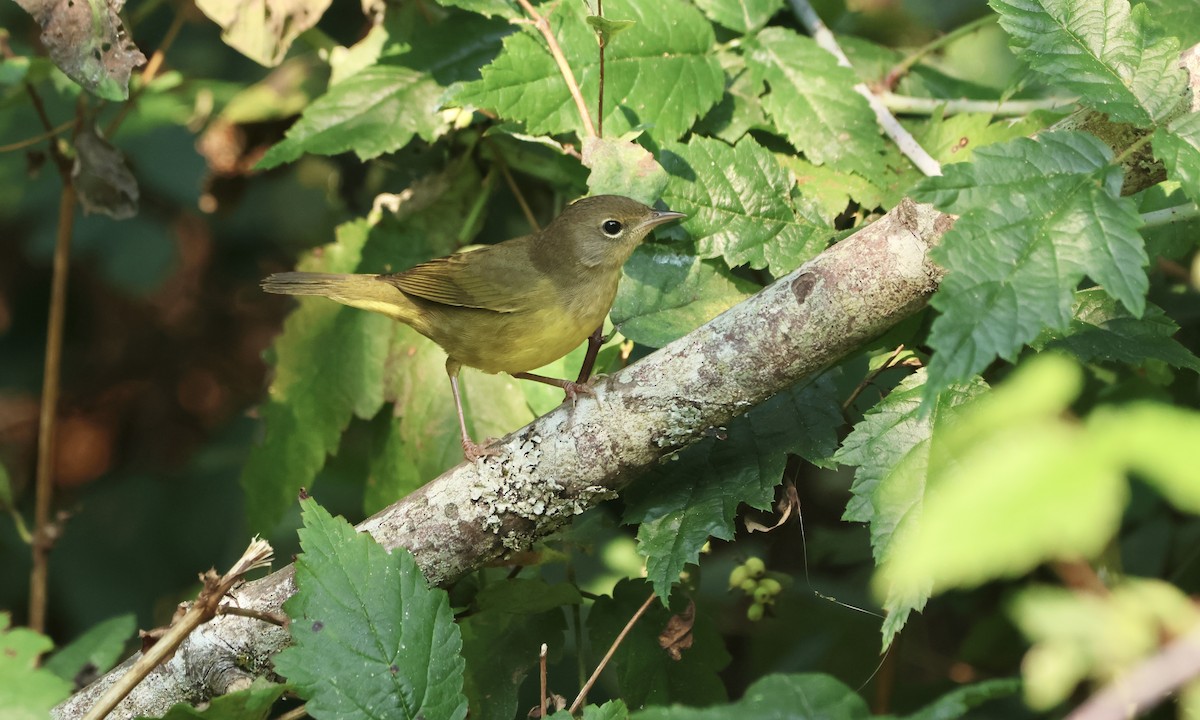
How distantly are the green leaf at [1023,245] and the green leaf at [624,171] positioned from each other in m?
0.95

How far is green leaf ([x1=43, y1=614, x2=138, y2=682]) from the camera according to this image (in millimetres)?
3318

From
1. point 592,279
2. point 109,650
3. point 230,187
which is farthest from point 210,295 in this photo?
point 592,279

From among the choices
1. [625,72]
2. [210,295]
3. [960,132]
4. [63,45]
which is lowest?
[210,295]

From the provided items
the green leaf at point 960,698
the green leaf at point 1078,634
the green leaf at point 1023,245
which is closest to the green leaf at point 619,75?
the green leaf at point 1023,245

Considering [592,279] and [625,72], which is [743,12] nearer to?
[625,72]

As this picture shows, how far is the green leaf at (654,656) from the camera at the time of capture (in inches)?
103

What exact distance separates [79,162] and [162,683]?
2001mm

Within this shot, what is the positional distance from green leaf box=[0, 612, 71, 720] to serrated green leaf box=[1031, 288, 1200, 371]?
1.99 meters

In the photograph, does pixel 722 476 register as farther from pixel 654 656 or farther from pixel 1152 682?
pixel 1152 682

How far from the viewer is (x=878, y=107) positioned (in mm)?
3146

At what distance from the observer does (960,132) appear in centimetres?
303

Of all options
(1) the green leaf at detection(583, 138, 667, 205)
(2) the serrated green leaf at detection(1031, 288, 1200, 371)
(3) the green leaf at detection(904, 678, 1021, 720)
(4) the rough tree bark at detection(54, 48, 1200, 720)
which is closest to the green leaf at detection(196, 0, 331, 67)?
(1) the green leaf at detection(583, 138, 667, 205)

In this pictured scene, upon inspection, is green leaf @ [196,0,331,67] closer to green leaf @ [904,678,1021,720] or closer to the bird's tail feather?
the bird's tail feather

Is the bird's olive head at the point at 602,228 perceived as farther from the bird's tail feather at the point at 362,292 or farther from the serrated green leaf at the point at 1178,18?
the serrated green leaf at the point at 1178,18
